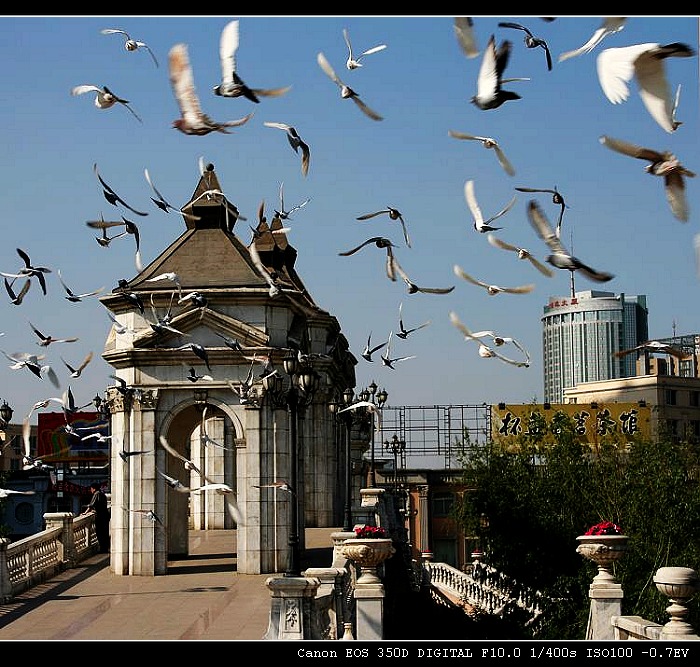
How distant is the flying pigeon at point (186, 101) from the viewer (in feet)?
43.4

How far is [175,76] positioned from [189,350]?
52.3 feet

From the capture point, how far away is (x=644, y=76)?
32.9 ft

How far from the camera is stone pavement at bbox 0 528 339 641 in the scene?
21547mm

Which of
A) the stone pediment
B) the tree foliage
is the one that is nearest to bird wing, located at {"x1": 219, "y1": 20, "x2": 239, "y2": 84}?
the stone pediment

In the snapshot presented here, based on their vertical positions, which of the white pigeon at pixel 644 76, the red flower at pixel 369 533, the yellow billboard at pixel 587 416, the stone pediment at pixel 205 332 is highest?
the white pigeon at pixel 644 76

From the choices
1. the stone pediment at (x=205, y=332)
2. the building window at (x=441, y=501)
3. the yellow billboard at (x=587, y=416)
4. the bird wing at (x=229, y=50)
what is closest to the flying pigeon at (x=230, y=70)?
the bird wing at (x=229, y=50)

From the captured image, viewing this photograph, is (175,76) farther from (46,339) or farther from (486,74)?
(46,339)

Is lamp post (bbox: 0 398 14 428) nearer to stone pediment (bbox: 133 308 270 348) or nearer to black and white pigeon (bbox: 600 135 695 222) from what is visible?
stone pediment (bbox: 133 308 270 348)

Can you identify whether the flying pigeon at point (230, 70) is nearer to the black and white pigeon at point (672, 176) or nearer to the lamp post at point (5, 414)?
the black and white pigeon at point (672, 176)

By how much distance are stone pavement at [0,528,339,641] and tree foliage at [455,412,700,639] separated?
760 cm

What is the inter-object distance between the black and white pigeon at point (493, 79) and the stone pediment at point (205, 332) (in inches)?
645

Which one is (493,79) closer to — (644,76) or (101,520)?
(644,76)

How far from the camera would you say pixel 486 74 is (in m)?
12.9
